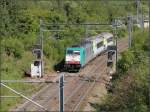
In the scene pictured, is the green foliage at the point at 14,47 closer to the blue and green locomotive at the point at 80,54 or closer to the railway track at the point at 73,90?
the blue and green locomotive at the point at 80,54

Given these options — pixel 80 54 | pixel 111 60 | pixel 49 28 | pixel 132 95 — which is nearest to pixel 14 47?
pixel 80 54

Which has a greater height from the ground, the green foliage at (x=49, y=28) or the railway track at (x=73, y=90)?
the green foliage at (x=49, y=28)

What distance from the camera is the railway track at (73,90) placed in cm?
2022

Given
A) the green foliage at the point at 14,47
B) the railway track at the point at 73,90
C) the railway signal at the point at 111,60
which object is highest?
the green foliage at the point at 14,47

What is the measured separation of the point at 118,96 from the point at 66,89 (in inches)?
340

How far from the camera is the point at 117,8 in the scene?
39188 millimetres

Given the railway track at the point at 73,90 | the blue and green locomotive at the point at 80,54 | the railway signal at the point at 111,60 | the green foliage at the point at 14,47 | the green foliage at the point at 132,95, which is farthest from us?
the blue and green locomotive at the point at 80,54

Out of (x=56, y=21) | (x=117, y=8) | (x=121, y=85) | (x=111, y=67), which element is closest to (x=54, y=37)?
(x=56, y=21)

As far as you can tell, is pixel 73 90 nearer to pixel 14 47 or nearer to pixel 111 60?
pixel 111 60

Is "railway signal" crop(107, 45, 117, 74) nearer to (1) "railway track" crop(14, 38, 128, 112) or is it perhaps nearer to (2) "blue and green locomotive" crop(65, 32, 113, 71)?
(1) "railway track" crop(14, 38, 128, 112)

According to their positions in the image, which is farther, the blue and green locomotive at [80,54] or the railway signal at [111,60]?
the blue and green locomotive at [80,54]

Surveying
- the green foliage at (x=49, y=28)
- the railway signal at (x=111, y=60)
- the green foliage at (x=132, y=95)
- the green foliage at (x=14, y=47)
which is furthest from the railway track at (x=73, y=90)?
the green foliage at (x=14, y=47)

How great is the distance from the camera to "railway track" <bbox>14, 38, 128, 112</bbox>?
20219 mm

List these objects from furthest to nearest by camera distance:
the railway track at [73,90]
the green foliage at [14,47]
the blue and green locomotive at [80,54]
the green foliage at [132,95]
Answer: the blue and green locomotive at [80,54] → the green foliage at [14,47] → the railway track at [73,90] → the green foliage at [132,95]
